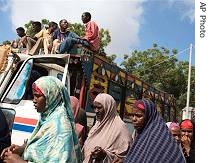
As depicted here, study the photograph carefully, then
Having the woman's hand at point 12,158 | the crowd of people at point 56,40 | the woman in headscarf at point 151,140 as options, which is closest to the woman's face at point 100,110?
the woman in headscarf at point 151,140

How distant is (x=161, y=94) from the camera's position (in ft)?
41.5

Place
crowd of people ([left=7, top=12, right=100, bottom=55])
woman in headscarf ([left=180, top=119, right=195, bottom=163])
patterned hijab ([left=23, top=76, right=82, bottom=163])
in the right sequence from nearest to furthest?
patterned hijab ([left=23, top=76, right=82, bottom=163]), woman in headscarf ([left=180, top=119, right=195, bottom=163]), crowd of people ([left=7, top=12, right=100, bottom=55])

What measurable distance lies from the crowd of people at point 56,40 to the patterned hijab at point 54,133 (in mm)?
3977

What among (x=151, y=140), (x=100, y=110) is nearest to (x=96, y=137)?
(x=100, y=110)

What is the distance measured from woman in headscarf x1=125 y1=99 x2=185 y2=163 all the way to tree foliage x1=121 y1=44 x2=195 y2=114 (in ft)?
82.9

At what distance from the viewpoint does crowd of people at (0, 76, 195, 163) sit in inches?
106

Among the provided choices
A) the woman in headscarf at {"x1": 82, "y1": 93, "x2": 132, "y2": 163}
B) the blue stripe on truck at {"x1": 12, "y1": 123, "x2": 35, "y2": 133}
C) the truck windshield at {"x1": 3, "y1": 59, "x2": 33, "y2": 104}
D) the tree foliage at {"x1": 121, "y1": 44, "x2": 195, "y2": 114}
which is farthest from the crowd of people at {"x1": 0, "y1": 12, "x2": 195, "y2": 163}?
the tree foliage at {"x1": 121, "y1": 44, "x2": 195, "y2": 114}

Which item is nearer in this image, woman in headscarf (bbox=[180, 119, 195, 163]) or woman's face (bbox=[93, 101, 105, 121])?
woman's face (bbox=[93, 101, 105, 121])

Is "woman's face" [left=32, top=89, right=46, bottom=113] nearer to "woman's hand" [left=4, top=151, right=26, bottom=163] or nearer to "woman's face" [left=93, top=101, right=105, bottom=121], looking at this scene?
"woman's hand" [left=4, top=151, right=26, bottom=163]

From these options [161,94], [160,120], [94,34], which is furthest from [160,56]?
[160,120]
